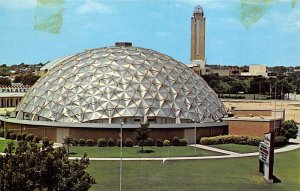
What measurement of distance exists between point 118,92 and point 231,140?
11222 millimetres

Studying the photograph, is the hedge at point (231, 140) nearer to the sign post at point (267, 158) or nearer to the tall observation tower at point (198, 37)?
the sign post at point (267, 158)

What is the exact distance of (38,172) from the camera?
17.2 meters

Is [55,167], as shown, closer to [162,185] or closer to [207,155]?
[162,185]

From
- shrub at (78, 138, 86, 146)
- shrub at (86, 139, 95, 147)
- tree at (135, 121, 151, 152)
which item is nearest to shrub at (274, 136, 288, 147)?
tree at (135, 121, 151, 152)

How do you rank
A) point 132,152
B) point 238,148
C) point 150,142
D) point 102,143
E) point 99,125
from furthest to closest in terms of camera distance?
point 99,125 < point 150,142 < point 238,148 < point 102,143 < point 132,152

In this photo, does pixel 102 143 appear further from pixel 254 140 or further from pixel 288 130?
pixel 288 130

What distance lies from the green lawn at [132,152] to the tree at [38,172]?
1891 cm

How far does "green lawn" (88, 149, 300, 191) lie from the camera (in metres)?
26.9

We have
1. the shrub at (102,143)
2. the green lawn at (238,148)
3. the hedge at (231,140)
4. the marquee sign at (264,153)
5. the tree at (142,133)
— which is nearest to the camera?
the marquee sign at (264,153)

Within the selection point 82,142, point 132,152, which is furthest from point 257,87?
point 132,152

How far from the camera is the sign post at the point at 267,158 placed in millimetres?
29125

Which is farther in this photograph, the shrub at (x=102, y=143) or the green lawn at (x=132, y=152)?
the shrub at (x=102, y=143)

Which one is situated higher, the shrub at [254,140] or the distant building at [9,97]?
the distant building at [9,97]

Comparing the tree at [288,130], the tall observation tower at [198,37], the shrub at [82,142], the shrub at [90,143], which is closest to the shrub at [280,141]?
the tree at [288,130]
